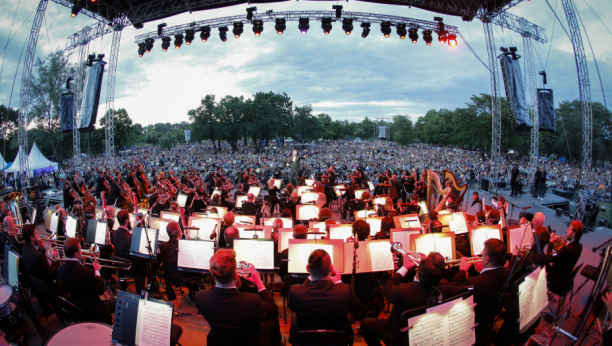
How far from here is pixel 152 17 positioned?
46.8ft

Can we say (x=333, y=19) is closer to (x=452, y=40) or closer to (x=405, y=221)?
(x=452, y=40)

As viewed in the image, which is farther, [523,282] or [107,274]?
[107,274]

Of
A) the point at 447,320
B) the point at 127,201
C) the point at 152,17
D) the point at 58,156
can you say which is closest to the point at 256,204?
the point at 127,201

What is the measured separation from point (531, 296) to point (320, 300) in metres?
2.17

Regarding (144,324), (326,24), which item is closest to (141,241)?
(144,324)

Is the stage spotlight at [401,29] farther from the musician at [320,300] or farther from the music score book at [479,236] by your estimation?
the musician at [320,300]

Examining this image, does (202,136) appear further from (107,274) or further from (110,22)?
(107,274)

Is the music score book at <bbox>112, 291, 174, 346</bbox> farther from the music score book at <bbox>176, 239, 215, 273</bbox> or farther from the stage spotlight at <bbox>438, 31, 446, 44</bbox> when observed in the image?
the stage spotlight at <bbox>438, 31, 446, 44</bbox>

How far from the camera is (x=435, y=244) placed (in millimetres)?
4656

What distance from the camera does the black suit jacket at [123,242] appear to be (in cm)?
548

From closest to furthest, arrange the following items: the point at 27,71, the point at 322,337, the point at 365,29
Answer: the point at 322,337 < the point at 27,71 < the point at 365,29

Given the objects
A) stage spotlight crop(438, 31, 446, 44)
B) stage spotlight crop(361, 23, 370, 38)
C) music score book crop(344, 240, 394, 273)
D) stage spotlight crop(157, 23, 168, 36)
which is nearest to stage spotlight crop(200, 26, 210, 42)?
stage spotlight crop(157, 23, 168, 36)

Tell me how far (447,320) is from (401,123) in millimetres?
77859

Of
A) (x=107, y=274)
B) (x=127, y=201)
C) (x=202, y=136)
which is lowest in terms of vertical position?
(x=107, y=274)
